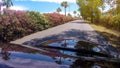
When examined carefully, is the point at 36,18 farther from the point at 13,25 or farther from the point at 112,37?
the point at 112,37

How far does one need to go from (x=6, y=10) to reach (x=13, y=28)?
4.88 ft

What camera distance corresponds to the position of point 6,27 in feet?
64.8

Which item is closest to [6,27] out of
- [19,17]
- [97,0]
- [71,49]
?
[19,17]

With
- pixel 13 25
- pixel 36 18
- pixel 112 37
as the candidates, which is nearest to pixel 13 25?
pixel 13 25

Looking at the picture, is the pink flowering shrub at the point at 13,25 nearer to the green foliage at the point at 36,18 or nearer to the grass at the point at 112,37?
the green foliage at the point at 36,18

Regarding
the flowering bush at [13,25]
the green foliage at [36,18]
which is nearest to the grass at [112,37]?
the green foliage at [36,18]

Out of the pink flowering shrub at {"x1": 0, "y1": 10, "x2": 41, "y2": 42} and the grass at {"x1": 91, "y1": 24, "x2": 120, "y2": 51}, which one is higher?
the pink flowering shrub at {"x1": 0, "y1": 10, "x2": 41, "y2": 42}

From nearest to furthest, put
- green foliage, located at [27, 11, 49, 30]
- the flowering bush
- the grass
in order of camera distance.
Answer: the flowering bush
the grass
green foliage, located at [27, 11, 49, 30]

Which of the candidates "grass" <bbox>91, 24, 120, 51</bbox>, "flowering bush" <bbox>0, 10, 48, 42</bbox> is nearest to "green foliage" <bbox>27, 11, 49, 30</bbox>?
"flowering bush" <bbox>0, 10, 48, 42</bbox>

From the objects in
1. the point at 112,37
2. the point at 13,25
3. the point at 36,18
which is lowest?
the point at 112,37

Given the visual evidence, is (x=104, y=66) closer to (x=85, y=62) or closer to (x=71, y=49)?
(x=85, y=62)

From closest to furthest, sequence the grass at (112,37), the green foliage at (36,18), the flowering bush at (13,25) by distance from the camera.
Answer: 1. the flowering bush at (13,25)
2. the grass at (112,37)
3. the green foliage at (36,18)

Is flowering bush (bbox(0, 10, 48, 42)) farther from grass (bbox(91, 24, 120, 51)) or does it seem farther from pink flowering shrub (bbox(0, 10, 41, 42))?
grass (bbox(91, 24, 120, 51))

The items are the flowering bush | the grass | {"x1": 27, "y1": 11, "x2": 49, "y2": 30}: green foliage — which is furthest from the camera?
{"x1": 27, "y1": 11, "x2": 49, "y2": 30}: green foliage
